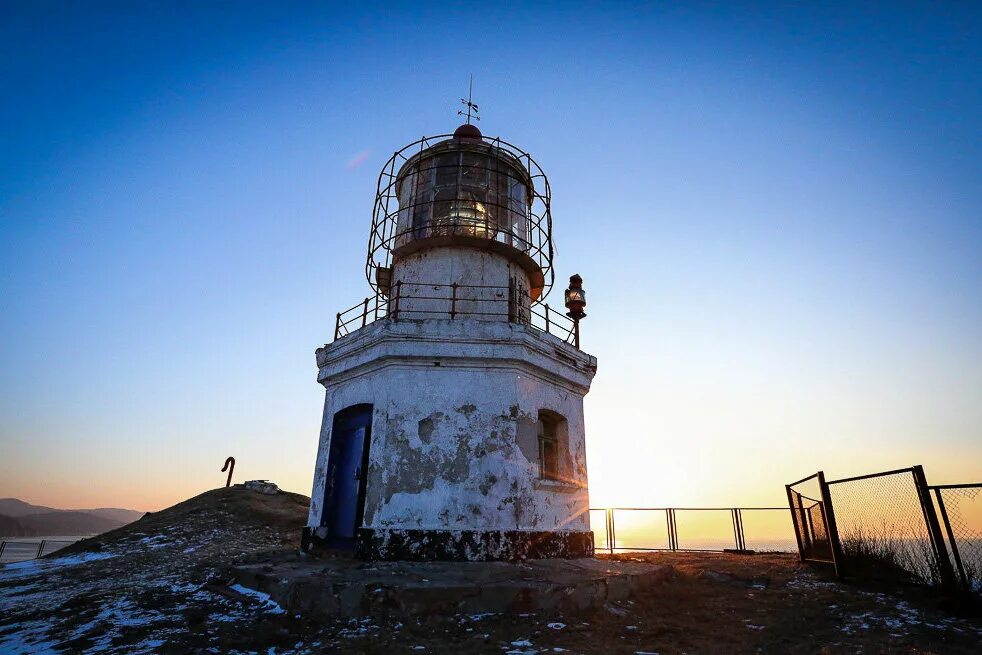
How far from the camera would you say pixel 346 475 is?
970cm

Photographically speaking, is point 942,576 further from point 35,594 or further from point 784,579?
point 35,594

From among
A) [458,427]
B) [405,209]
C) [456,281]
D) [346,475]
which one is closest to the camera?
[458,427]

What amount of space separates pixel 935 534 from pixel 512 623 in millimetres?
5403

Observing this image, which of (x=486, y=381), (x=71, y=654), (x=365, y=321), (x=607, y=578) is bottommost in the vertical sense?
(x=71, y=654)

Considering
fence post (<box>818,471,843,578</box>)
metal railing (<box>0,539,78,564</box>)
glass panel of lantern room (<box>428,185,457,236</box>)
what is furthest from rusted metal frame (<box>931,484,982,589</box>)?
metal railing (<box>0,539,78,564</box>)

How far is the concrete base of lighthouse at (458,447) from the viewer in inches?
322

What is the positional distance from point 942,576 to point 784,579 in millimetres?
2544

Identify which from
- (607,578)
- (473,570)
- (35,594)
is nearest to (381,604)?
(473,570)

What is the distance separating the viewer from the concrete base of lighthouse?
8180 mm

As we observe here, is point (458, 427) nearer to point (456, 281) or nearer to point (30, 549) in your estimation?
point (456, 281)

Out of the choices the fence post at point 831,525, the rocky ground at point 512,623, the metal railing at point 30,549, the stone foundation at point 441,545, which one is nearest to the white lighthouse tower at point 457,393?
the stone foundation at point 441,545

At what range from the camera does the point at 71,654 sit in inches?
189

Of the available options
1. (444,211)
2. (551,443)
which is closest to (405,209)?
(444,211)

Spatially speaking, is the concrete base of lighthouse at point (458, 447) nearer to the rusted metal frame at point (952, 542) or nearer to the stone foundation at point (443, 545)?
the stone foundation at point (443, 545)
